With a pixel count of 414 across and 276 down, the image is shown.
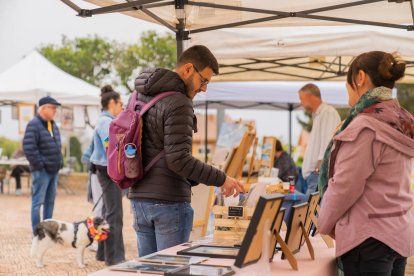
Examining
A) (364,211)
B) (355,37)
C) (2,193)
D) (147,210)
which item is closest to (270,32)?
(355,37)

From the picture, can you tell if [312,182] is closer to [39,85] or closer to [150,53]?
[39,85]

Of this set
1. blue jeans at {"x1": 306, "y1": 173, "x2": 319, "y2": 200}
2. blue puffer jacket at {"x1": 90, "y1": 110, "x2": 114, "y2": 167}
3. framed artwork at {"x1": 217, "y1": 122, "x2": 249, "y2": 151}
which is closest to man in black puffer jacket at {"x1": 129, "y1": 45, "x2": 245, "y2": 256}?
blue puffer jacket at {"x1": 90, "y1": 110, "x2": 114, "y2": 167}

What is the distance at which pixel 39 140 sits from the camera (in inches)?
219

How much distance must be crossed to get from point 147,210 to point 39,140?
150 inches

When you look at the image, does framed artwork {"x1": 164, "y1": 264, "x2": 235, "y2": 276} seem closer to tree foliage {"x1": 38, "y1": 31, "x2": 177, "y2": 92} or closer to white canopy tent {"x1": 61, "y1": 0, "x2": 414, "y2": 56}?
white canopy tent {"x1": 61, "y1": 0, "x2": 414, "y2": 56}

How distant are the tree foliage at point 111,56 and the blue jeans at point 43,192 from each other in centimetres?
1708

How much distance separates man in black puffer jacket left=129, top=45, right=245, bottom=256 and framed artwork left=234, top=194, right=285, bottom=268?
621 millimetres

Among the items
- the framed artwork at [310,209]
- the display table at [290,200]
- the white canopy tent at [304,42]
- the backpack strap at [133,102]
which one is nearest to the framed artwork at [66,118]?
the white canopy tent at [304,42]

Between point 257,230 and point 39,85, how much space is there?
8665 millimetres

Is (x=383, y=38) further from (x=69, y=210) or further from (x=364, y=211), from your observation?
(x=69, y=210)

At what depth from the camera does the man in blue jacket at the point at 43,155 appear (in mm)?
5441

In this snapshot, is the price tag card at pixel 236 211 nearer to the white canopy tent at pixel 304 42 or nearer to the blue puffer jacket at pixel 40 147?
the white canopy tent at pixel 304 42

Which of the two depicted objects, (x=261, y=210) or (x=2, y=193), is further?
(x=2, y=193)

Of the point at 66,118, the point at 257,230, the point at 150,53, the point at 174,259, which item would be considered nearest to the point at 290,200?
the point at 174,259
